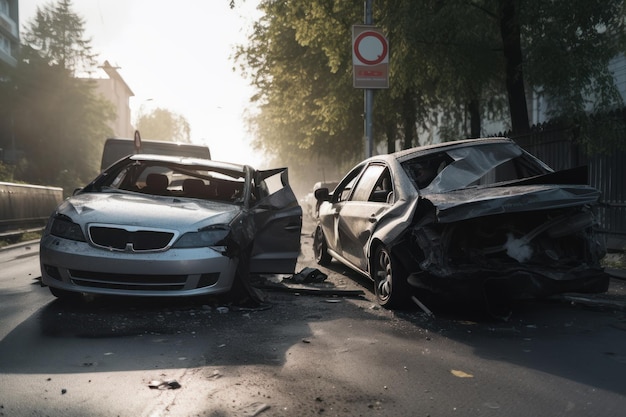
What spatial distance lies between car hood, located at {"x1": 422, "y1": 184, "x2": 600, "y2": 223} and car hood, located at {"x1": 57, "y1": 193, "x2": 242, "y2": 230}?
84.9 inches

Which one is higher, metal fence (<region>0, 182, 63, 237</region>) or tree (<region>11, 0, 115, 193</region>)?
tree (<region>11, 0, 115, 193</region>)

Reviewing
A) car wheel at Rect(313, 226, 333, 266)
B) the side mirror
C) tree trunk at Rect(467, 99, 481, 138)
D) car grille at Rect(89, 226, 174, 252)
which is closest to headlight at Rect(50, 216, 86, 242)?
car grille at Rect(89, 226, 174, 252)

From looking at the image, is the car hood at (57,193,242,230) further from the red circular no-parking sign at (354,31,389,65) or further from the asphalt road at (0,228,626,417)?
the red circular no-parking sign at (354,31,389,65)

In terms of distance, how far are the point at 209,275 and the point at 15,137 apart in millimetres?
46945

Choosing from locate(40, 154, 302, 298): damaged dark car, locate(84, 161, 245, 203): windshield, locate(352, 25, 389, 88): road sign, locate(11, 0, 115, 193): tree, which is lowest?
locate(40, 154, 302, 298): damaged dark car

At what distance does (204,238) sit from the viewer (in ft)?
18.7

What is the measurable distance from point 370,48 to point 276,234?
6947 mm

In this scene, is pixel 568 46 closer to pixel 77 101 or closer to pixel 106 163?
pixel 106 163

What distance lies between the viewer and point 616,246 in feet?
33.9

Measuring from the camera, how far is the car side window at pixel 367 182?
7.07m

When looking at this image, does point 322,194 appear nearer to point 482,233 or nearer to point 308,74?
point 482,233

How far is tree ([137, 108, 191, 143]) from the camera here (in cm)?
10425

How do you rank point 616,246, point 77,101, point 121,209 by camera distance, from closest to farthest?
point 121,209
point 616,246
point 77,101

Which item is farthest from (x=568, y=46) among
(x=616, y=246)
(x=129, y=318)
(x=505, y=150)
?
(x=129, y=318)
